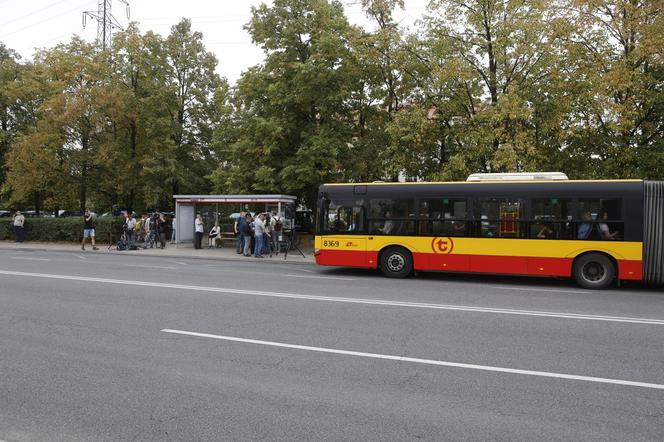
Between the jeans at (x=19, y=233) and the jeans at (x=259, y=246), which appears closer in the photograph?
the jeans at (x=259, y=246)

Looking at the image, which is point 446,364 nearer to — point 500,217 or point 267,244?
point 500,217

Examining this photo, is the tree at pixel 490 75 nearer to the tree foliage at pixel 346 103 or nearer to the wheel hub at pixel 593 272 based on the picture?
the tree foliage at pixel 346 103

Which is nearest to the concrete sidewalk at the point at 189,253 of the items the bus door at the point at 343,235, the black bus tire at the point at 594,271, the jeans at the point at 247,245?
the jeans at the point at 247,245

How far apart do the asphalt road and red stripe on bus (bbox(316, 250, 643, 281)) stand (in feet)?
8.00

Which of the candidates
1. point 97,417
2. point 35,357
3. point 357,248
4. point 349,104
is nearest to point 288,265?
point 357,248

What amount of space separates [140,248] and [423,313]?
63.2 feet

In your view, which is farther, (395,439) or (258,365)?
(258,365)

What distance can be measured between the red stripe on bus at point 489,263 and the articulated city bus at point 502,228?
25 mm

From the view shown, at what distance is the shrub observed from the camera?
26750 mm

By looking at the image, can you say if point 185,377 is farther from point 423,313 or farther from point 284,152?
point 284,152

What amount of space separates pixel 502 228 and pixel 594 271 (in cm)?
240

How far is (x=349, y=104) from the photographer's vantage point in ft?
77.3

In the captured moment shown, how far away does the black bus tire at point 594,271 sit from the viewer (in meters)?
12.3

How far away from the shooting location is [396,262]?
14227mm
